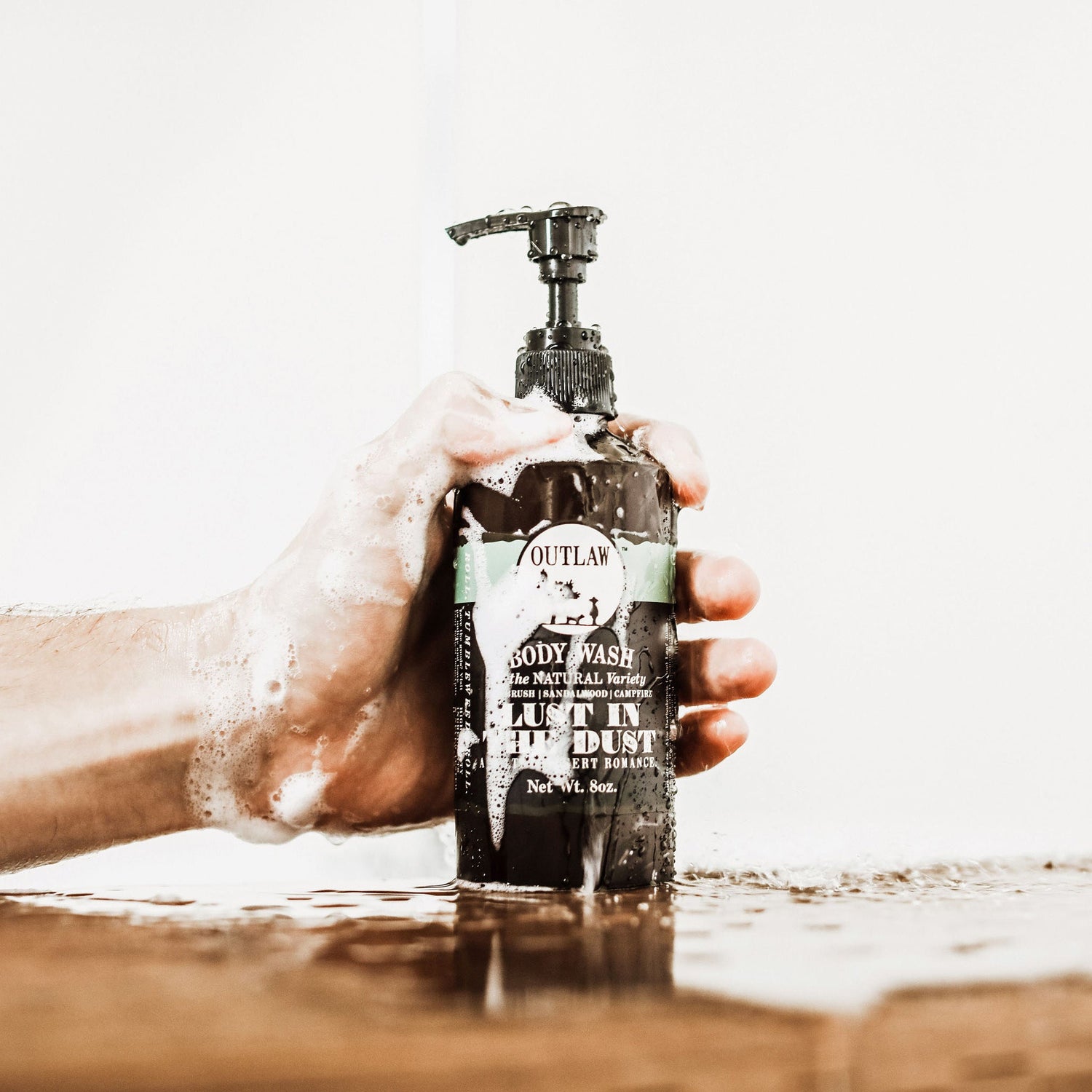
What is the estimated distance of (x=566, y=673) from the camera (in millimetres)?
508

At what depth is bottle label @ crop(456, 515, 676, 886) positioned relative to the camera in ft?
1.66

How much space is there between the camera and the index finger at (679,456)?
0.65m

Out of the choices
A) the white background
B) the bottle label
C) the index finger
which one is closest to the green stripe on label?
the bottle label

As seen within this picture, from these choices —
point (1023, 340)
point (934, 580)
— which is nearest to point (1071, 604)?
point (934, 580)

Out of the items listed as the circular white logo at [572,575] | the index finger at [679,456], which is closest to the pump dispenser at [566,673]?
the circular white logo at [572,575]

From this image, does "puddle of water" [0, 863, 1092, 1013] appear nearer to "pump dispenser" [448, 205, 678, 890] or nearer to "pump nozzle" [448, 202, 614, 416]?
"pump dispenser" [448, 205, 678, 890]

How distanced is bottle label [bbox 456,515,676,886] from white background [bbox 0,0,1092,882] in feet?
1.91

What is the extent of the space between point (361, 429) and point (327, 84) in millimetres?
346

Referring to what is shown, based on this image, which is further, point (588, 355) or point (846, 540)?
point (846, 540)

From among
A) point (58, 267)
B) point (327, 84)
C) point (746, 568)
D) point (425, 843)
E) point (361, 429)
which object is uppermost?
point (327, 84)

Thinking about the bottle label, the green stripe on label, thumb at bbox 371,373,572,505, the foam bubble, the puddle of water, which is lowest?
the puddle of water

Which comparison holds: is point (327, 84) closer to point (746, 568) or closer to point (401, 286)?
point (401, 286)

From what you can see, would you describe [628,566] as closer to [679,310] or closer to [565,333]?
[565,333]

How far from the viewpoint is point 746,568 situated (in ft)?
2.20
